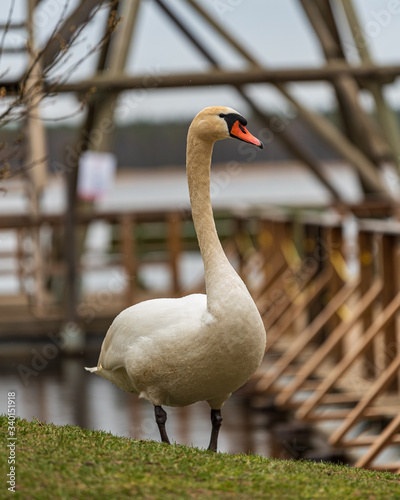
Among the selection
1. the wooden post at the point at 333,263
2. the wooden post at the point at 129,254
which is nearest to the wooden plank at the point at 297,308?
the wooden post at the point at 333,263

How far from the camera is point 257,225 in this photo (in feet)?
29.7

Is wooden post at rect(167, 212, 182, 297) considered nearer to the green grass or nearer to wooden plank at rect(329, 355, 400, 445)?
wooden plank at rect(329, 355, 400, 445)

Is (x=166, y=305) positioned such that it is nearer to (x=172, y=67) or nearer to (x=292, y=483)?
(x=292, y=483)

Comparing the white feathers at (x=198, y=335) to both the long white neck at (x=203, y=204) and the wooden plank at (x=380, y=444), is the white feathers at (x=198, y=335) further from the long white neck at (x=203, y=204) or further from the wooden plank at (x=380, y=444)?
the wooden plank at (x=380, y=444)

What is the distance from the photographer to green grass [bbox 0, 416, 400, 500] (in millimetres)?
2617

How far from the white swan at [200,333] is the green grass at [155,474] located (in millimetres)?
229

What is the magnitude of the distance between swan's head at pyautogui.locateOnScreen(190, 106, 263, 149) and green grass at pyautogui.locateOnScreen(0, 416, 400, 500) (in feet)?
3.65

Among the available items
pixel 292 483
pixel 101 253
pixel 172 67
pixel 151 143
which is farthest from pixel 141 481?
pixel 151 143

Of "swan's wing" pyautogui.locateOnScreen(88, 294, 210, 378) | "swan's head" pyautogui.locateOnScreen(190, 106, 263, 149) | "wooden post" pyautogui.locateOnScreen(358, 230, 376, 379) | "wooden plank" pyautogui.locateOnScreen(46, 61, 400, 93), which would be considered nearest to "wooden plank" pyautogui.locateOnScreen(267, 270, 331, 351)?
"wooden post" pyautogui.locateOnScreen(358, 230, 376, 379)

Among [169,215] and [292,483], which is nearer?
[292,483]

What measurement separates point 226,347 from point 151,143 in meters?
20.5

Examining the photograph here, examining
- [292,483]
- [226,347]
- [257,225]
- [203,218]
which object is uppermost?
[257,225]

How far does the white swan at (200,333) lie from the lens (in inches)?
120

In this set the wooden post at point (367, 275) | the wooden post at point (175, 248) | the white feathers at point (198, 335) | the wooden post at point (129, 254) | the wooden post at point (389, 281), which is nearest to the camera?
the white feathers at point (198, 335)
